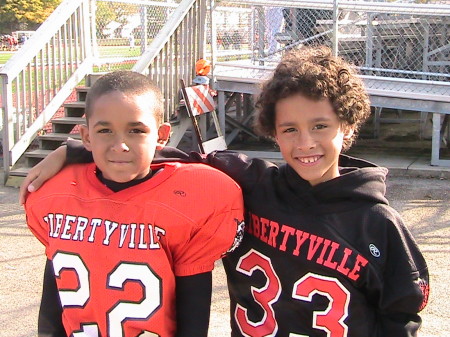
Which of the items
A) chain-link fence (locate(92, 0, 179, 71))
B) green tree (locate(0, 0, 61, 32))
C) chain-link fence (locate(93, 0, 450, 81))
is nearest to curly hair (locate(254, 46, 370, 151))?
chain-link fence (locate(93, 0, 450, 81))

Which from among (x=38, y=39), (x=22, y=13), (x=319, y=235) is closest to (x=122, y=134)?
(x=319, y=235)

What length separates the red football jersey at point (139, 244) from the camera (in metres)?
1.98

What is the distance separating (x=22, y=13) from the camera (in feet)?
218

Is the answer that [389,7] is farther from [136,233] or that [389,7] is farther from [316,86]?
[136,233]

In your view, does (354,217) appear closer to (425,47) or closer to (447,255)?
(447,255)

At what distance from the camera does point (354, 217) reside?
2.00 meters

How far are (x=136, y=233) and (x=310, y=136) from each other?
0.62 meters

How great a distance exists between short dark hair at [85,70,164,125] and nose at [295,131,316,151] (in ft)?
1.52

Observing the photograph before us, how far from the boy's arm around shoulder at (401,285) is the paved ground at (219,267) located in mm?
1948

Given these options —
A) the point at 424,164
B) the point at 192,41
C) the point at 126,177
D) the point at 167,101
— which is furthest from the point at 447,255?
the point at 192,41

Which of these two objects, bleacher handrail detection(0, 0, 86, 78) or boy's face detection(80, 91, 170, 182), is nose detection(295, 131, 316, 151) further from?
bleacher handrail detection(0, 0, 86, 78)

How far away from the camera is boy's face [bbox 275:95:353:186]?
6.70 ft

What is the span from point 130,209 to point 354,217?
0.70 meters

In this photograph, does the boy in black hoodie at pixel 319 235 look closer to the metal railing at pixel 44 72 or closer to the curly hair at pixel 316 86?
the curly hair at pixel 316 86
